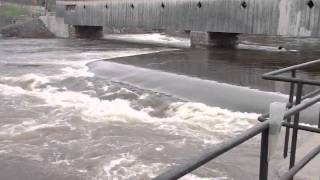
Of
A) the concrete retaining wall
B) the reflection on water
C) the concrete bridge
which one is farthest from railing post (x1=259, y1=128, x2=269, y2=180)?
the concrete retaining wall

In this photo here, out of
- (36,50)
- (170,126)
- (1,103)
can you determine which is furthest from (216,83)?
(36,50)

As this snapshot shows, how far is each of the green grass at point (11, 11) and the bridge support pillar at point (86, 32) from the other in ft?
28.4

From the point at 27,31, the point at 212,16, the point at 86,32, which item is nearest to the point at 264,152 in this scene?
the point at 212,16

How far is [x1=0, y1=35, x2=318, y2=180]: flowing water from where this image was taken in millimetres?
7109

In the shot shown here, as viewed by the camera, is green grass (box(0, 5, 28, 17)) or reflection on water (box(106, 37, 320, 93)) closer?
reflection on water (box(106, 37, 320, 93))

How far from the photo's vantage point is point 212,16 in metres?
21.5

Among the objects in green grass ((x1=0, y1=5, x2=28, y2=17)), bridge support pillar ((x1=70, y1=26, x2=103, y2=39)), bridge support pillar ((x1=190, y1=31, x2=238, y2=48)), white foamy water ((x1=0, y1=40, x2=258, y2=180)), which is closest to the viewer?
white foamy water ((x1=0, y1=40, x2=258, y2=180))

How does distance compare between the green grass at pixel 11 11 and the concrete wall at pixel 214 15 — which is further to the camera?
the green grass at pixel 11 11

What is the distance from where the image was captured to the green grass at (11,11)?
3983cm

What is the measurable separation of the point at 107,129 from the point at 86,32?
26113mm

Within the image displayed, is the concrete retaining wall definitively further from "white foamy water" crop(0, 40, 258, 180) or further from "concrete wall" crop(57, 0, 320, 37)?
"white foamy water" crop(0, 40, 258, 180)

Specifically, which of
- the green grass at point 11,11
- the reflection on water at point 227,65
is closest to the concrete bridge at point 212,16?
the reflection on water at point 227,65

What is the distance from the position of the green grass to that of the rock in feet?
13.4

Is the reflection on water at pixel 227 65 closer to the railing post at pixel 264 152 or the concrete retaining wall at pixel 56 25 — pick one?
the railing post at pixel 264 152
